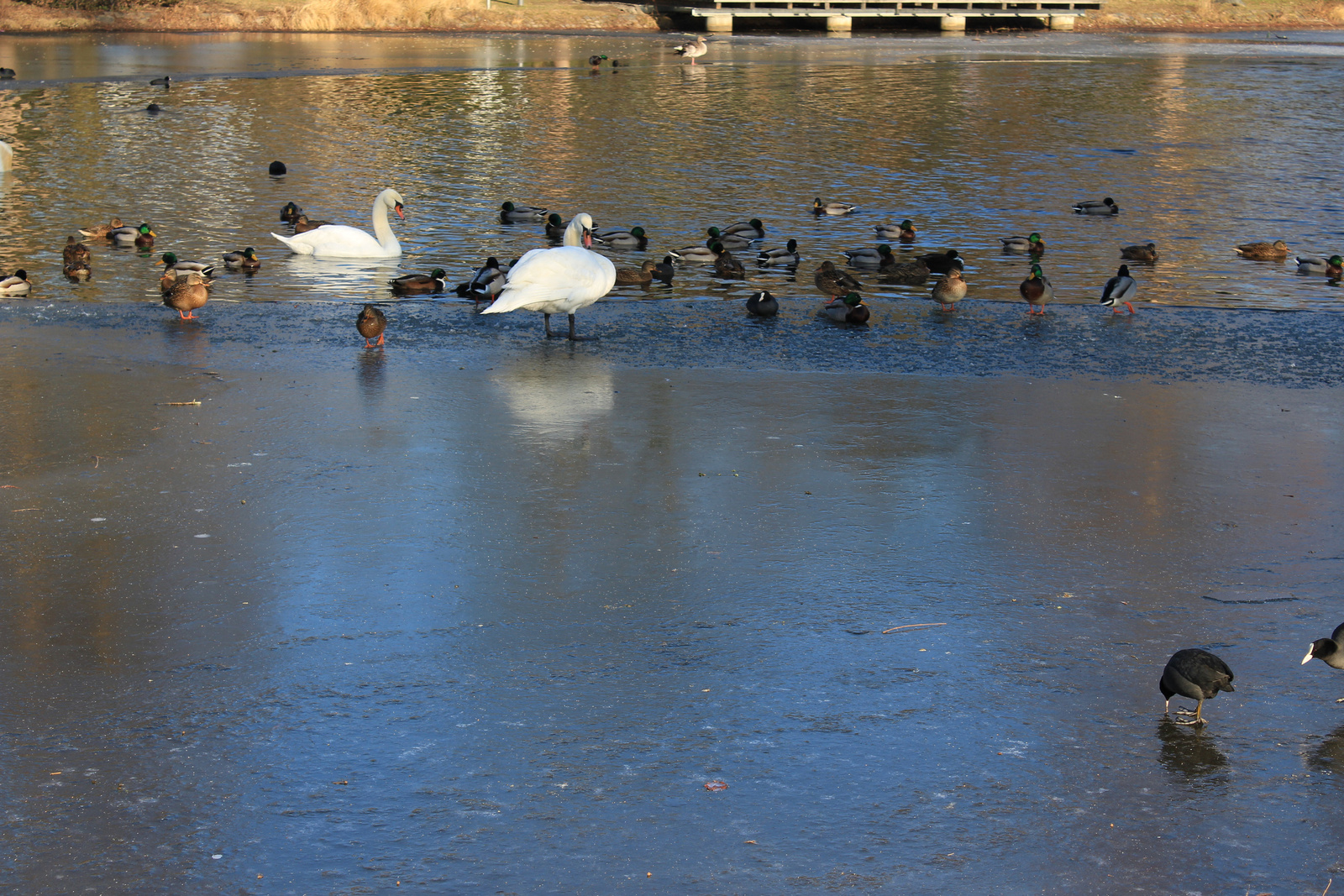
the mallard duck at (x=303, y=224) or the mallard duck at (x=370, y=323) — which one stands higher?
the mallard duck at (x=303, y=224)

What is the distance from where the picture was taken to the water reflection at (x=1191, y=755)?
4.71m

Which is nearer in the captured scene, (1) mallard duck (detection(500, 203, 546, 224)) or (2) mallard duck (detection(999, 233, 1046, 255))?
(2) mallard duck (detection(999, 233, 1046, 255))

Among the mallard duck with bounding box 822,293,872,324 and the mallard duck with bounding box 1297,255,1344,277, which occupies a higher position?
the mallard duck with bounding box 1297,255,1344,277

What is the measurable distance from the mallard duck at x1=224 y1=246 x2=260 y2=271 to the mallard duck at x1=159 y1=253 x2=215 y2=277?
0.39 meters

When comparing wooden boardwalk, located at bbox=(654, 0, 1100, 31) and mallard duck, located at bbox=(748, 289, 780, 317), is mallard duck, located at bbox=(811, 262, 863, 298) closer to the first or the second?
mallard duck, located at bbox=(748, 289, 780, 317)

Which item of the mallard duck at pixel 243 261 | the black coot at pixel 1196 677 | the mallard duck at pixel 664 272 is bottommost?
the black coot at pixel 1196 677

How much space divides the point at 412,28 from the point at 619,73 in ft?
63.0

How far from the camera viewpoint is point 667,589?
6250mm

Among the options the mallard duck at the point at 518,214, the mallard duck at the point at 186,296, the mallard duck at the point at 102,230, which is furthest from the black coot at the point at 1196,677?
the mallard duck at the point at 102,230

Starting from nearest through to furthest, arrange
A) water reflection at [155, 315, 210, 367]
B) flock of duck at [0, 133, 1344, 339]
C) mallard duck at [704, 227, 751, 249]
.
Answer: water reflection at [155, 315, 210, 367] → flock of duck at [0, 133, 1344, 339] → mallard duck at [704, 227, 751, 249]

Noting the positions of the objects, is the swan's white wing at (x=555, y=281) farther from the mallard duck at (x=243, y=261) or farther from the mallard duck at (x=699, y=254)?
the mallard duck at (x=243, y=261)

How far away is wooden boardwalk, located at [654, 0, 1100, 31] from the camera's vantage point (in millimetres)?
57562

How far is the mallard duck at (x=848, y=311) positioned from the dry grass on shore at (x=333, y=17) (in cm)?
4830

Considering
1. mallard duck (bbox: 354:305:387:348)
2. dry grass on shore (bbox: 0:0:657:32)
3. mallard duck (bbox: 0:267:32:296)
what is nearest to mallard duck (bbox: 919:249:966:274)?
mallard duck (bbox: 354:305:387:348)
